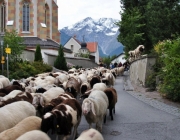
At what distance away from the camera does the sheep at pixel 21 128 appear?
18.6 feet

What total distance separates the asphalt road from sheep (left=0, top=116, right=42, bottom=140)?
189cm

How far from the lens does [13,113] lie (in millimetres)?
7324

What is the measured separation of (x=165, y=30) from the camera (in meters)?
23.5

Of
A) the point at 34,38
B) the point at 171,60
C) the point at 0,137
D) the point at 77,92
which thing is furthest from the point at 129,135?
the point at 34,38

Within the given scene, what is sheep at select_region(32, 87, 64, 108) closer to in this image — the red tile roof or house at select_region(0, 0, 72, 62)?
house at select_region(0, 0, 72, 62)

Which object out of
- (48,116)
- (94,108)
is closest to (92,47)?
(94,108)

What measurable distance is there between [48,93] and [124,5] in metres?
34.2

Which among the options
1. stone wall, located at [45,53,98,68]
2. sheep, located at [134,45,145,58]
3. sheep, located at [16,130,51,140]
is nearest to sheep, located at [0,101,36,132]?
sheep, located at [16,130,51,140]

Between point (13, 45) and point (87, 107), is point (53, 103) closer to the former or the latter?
point (87, 107)

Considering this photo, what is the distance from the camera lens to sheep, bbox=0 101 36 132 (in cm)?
685

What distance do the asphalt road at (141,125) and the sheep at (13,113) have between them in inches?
47.3

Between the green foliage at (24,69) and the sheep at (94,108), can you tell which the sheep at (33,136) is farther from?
the green foliage at (24,69)

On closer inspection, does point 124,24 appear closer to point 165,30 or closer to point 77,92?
point 165,30

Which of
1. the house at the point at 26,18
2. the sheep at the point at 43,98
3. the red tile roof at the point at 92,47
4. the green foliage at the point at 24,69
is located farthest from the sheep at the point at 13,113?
the red tile roof at the point at 92,47
